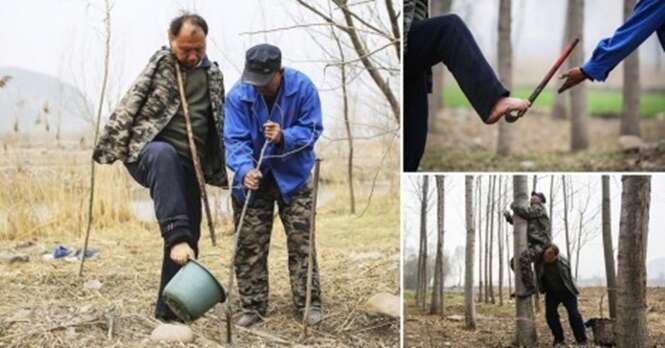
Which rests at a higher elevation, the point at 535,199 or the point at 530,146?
the point at 530,146

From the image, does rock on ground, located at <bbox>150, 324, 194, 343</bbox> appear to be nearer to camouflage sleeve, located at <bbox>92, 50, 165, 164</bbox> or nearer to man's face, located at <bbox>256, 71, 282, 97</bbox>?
camouflage sleeve, located at <bbox>92, 50, 165, 164</bbox>

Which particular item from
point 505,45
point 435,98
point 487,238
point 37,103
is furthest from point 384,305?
point 435,98

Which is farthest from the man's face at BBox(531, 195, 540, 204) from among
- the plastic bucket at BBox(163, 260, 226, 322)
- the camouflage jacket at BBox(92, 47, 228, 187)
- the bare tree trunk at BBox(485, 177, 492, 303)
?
the camouflage jacket at BBox(92, 47, 228, 187)

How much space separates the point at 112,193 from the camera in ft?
16.4

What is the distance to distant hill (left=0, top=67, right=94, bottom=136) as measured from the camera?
482cm

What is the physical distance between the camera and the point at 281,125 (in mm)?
3688

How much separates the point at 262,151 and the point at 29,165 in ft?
6.61

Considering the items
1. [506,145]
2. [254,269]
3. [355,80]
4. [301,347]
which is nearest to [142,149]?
[254,269]

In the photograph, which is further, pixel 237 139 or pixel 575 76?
pixel 237 139

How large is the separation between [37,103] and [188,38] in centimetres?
175

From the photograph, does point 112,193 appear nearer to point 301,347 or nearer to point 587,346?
point 301,347

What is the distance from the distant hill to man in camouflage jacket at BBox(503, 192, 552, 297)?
2.52 metres

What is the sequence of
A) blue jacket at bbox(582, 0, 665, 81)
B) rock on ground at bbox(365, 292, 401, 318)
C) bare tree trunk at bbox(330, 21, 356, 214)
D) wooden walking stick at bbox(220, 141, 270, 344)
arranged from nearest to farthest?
blue jacket at bbox(582, 0, 665, 81)
wooden walking stick at bbox(220, 141, 270, 344)
rock on ground at bbox(365, 292, 401, 318)
bare tree trunk at bbox(330, 21, 356, 214)

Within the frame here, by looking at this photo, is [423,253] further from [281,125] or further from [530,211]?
[281,125]
